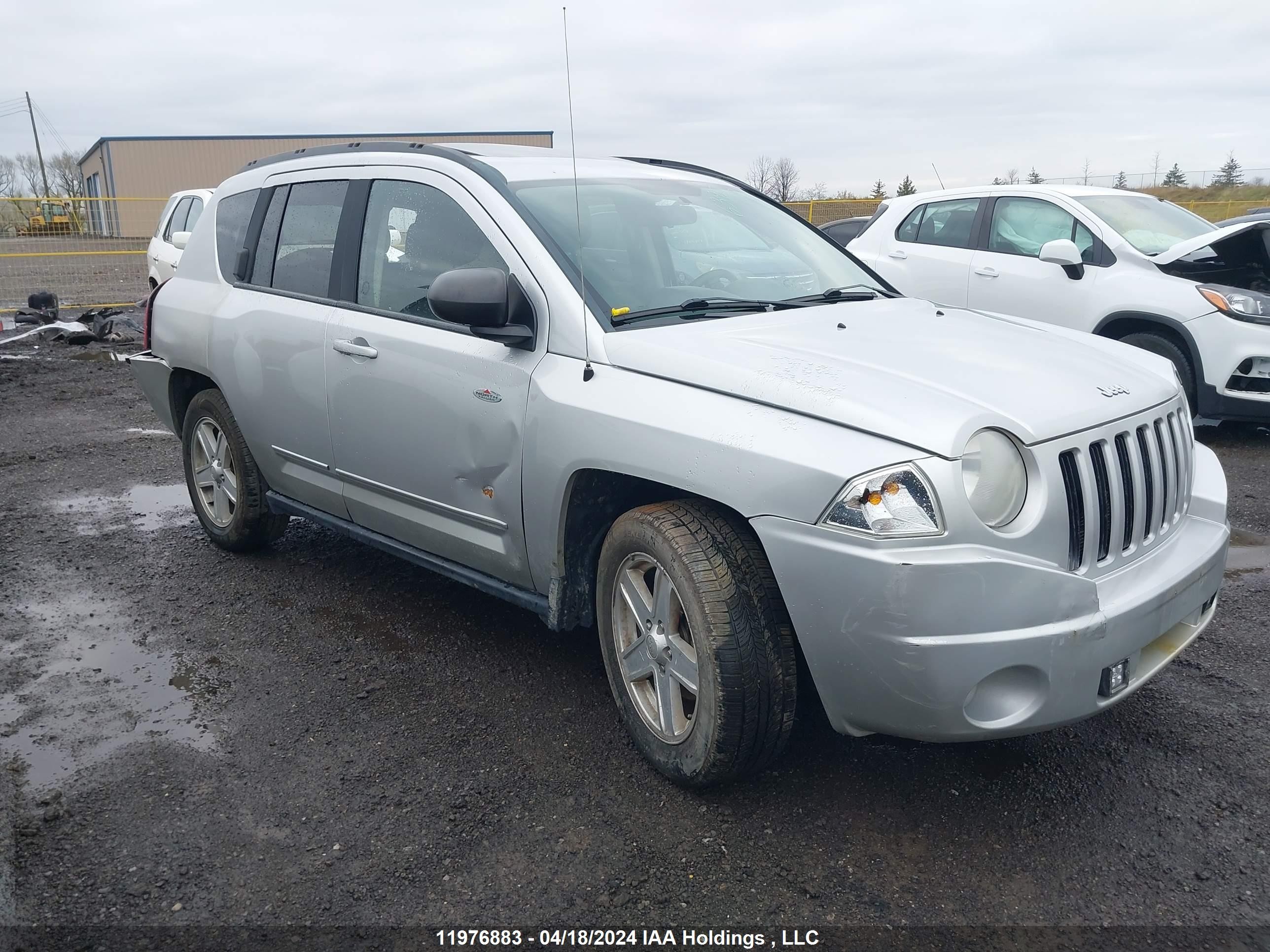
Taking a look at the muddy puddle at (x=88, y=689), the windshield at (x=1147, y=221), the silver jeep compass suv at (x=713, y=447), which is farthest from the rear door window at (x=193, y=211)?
the windshield at (x=1147, y=221)

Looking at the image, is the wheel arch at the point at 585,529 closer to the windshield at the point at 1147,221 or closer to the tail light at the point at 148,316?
the tail light at the point at 148,316

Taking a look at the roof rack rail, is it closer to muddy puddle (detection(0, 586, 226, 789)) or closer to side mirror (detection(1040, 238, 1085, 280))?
muddy puddle (detection(0, 586, 226, 789))

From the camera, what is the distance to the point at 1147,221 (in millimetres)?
7859

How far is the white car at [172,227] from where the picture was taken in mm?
12820

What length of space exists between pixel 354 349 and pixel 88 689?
1593 millimetres

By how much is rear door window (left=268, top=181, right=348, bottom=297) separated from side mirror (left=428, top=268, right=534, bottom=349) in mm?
1184

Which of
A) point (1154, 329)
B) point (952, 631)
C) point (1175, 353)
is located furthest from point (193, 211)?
point (952, 631)

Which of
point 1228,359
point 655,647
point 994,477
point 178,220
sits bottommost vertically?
point 655,647

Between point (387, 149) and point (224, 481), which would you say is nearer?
point (387, 149)

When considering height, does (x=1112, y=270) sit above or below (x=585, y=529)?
above

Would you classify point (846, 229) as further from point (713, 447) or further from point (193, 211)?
point (713, 447)

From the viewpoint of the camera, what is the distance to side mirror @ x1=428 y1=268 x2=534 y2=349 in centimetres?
311

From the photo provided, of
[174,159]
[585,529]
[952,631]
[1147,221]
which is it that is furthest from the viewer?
[174,159]

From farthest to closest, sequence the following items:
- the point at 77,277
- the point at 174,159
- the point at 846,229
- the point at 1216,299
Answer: the point at 174,159, the point at 77,277, the point at 846,229, the point at 1216,299
